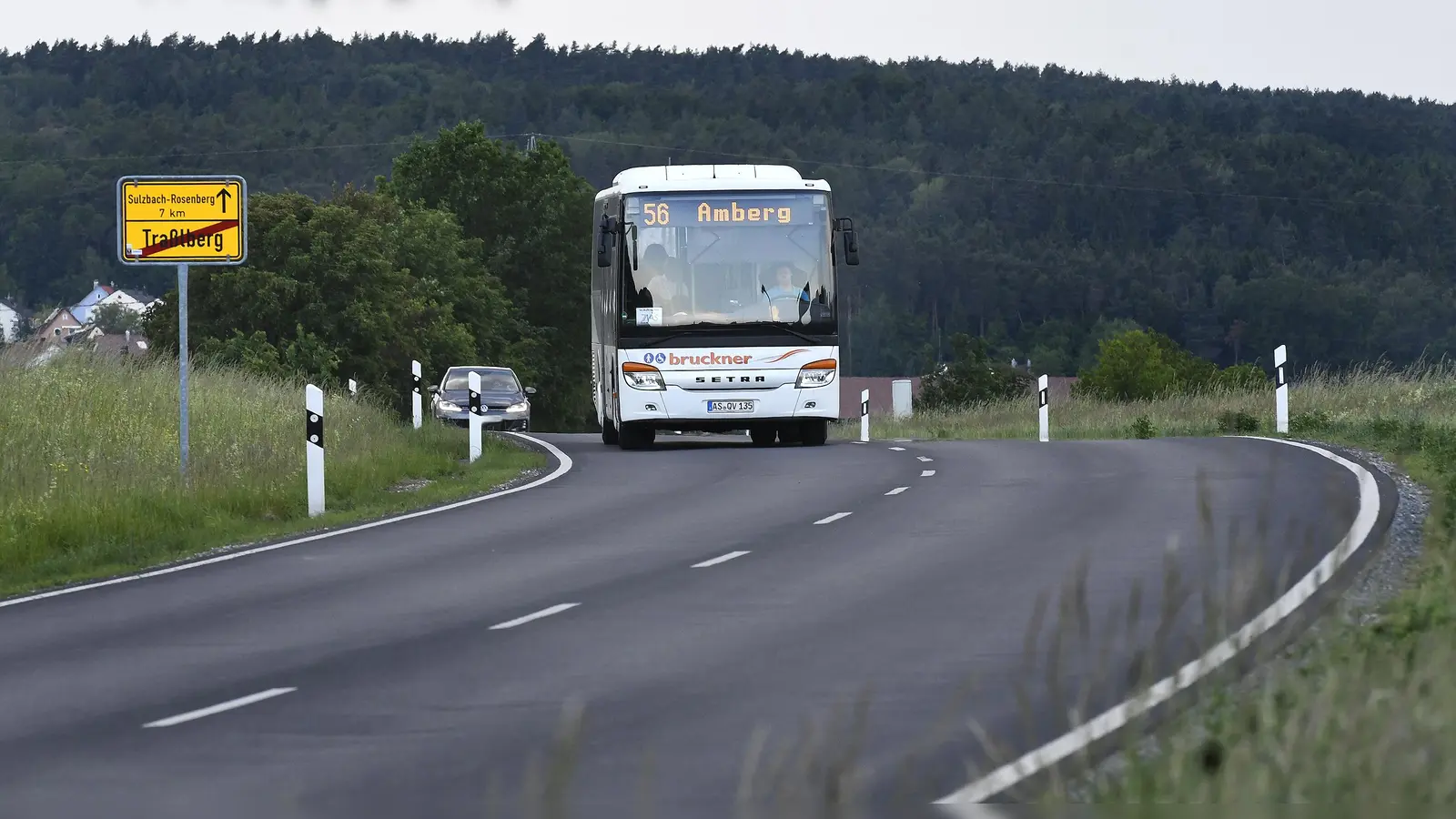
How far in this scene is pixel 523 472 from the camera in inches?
1048

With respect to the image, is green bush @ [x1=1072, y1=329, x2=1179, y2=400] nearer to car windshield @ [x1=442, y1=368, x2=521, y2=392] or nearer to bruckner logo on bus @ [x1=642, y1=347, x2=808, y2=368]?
car windshield @ [x1=442, y1=368, x2=521, y2=392]

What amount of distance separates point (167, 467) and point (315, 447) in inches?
90.7

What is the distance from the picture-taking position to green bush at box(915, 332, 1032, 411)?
89.6m

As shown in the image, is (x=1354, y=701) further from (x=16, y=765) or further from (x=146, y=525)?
(x=146, y=525)

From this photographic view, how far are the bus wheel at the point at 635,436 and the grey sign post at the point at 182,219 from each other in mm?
9233

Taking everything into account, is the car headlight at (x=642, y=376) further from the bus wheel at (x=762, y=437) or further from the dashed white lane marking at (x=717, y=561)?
the dashed white lane marking at (x=717, y=561)

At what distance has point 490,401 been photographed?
49.1 meters

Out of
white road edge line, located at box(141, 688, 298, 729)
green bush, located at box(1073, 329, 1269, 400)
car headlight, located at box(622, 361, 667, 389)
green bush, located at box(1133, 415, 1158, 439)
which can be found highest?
car headlight, located at box(622, 361, 667, 389)

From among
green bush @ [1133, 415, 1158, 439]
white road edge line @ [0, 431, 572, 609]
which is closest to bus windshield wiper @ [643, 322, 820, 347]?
white road edge line @ [0, 431, 572, 609]

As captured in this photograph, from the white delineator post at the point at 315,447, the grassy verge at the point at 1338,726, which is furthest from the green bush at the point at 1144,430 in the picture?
the grassy verge at the point at 1338,726

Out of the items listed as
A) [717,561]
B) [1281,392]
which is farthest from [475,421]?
[717,561]

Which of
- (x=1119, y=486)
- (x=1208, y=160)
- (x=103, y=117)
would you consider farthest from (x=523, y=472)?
(x=103, y=117)

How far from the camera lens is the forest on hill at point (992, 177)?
149000 mm

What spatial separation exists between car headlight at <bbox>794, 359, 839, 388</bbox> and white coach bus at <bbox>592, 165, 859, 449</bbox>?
0.06 feet
